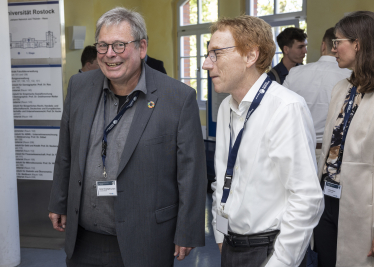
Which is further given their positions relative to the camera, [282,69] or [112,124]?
[282,69]

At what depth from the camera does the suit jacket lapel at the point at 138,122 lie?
1.78 metres

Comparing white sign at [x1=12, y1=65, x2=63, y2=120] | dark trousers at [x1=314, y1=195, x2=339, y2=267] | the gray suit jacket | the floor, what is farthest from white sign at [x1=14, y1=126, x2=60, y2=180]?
dark trousers at [x1=314, y1=195, x2=339, y2=267]

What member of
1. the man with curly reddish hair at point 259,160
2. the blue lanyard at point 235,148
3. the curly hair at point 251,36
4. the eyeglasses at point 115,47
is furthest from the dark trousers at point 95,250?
the curly hair at point 251,36

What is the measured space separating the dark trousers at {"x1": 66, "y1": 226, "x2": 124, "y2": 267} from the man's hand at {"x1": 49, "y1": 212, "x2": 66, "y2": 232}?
0.57ft

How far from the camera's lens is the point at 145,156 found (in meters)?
1.82

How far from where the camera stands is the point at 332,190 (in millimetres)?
2020

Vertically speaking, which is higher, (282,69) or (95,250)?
(282,69)

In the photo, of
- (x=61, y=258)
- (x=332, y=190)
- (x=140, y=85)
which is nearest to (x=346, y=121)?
(x=332, y=190)

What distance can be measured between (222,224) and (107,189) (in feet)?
1.79

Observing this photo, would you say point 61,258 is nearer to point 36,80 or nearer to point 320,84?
point 36,80

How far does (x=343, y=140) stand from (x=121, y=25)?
1.17 m

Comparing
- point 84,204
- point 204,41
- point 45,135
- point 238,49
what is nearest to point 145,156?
point 84,204

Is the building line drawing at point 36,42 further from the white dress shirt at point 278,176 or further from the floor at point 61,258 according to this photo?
the white dress shirt at point 278,176

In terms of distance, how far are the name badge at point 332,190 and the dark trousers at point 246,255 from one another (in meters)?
0.55
